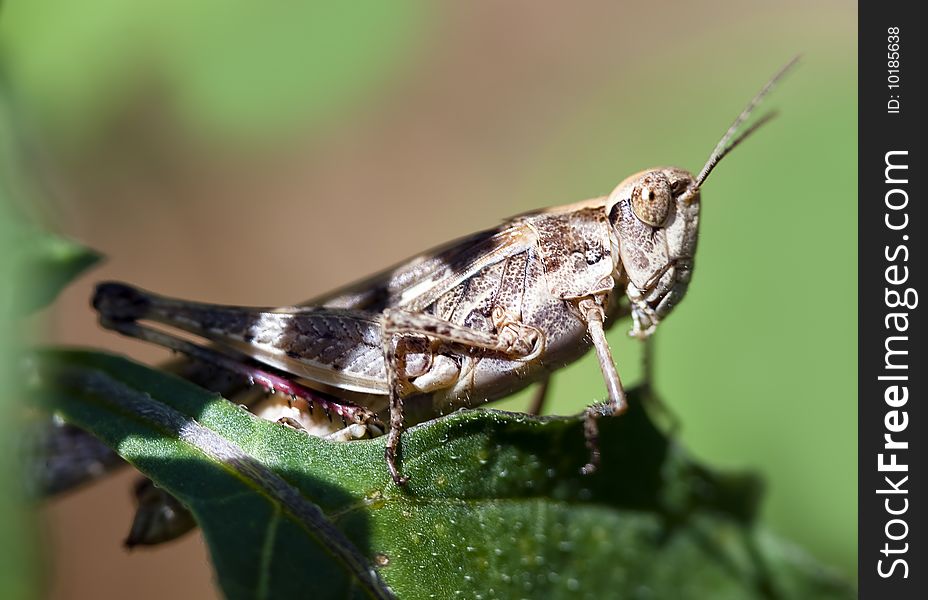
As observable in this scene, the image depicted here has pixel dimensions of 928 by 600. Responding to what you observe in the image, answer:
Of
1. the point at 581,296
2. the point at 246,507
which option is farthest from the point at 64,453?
the point at 581,296

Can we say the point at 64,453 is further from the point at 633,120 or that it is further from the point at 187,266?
Result: the point at 187,266

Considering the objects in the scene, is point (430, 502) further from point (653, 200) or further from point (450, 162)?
point (450, 162)

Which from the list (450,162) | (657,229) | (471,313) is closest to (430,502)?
(471,313)
